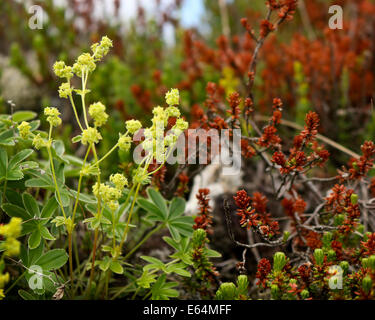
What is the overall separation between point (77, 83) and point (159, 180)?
2.60 meters

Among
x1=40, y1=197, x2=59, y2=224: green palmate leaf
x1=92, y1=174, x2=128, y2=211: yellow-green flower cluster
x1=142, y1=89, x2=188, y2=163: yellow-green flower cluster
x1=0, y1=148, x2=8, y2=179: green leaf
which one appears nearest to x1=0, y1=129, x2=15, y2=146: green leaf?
x1=0, y1=148, x2=8, y2=179: green leaf

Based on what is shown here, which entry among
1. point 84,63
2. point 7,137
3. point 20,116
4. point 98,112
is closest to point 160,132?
point 98,112

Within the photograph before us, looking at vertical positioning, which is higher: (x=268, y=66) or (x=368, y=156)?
(x=268, y=66)

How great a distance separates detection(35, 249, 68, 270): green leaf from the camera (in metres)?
1.28

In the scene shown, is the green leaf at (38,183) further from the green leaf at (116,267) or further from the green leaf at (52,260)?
the green leaf at (116,267)

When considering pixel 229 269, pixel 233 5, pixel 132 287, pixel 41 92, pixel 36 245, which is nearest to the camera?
pixel 36 245

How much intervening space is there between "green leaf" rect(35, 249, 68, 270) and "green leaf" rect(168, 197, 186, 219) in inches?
18.5

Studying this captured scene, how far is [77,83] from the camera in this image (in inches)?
152

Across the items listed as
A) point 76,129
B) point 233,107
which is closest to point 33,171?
point 233,107

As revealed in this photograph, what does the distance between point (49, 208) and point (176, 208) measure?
52cm

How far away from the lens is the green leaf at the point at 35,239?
50.1 inches

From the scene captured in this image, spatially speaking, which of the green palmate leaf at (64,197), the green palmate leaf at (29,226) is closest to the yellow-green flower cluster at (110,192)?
the green palmate leaf at (64,197)

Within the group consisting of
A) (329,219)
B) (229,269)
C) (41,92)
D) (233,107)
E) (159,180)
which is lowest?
(229,269)
